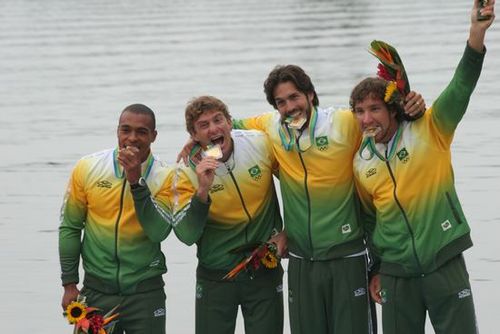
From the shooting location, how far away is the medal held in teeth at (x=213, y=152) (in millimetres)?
7957

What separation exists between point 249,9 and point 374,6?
3.81 meters

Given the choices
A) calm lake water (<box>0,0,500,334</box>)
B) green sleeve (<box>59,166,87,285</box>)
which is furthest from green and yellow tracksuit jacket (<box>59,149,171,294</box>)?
calm lake water (<box>0,0,500,334</box>)

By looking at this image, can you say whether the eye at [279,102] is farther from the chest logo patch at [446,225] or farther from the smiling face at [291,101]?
the chest logo patch at [446,225]

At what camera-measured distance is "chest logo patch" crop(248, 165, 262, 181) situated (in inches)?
327

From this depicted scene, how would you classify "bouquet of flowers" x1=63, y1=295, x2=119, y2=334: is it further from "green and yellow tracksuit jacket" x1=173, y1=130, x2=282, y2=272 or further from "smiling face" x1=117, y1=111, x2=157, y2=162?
"smiling face" x1=117, y1=111, x2=157, y2=162

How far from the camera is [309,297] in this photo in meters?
8.27

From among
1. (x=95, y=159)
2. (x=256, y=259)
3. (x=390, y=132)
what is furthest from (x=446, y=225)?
(x=95, y=159)

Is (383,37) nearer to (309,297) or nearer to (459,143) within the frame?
(459,143)

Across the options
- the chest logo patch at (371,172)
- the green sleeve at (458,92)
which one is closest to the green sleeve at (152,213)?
the chest logo patch at (371,172)

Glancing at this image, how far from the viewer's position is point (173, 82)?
23516mm

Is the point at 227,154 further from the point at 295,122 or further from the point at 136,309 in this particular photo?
the point at 136,309

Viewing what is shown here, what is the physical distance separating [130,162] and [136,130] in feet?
0.89

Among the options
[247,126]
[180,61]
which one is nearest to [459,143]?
[247,126]

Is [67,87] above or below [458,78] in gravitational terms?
above
